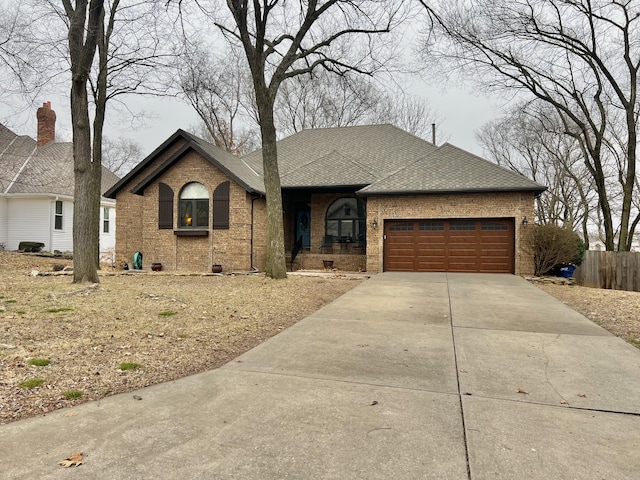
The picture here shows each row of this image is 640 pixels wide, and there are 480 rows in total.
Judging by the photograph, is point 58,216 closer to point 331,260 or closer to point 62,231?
point 62,231

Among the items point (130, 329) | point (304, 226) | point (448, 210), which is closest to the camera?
point (130, 329)

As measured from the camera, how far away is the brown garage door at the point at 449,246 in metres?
15.1

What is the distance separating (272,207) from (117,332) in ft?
24.3

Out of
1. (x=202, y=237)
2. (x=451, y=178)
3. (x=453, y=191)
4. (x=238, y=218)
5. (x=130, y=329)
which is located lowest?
(x=130, y=329)

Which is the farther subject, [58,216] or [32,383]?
[58,216]

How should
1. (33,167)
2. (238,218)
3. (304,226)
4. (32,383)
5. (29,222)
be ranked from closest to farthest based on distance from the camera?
(32,383) → (238,218) → (304,226) → (29,222) → (33,167)

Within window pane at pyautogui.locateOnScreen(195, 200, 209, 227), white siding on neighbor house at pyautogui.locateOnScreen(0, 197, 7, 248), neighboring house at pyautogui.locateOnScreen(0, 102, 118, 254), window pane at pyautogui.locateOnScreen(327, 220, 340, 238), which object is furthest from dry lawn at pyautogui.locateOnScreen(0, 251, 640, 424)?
white siding on neighbor house at pyautogui.locateOnScreen(0, 197, 7, 248)

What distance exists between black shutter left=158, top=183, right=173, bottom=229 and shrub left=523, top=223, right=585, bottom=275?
45.3 ft

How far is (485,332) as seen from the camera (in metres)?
6.07

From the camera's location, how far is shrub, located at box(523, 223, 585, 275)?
1375cm

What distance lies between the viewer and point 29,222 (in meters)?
21.2

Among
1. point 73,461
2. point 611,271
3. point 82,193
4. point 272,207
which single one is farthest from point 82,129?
point 611,271

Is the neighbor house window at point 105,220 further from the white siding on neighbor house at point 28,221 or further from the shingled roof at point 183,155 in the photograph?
the shingled roof at point 183,155

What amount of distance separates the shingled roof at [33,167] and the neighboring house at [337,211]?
6.87 m
